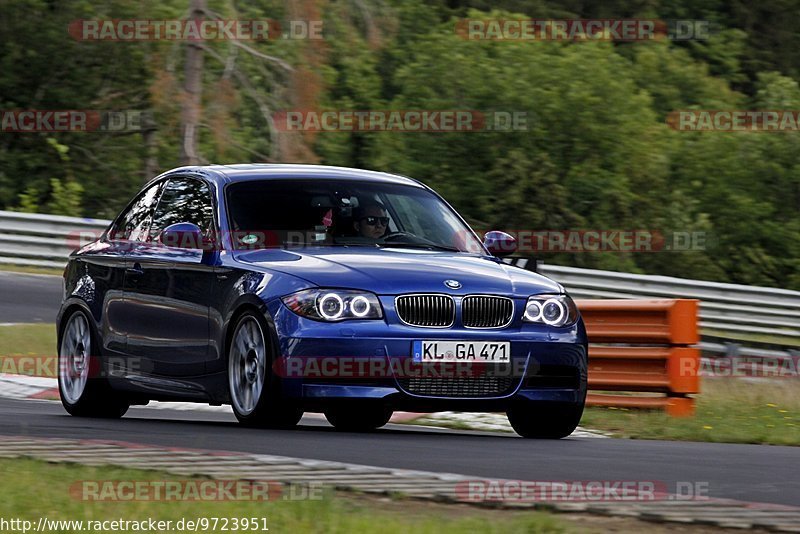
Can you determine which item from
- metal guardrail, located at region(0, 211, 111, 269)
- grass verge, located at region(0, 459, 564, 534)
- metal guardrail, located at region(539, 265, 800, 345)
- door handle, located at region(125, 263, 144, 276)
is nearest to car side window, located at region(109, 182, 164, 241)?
door handle, located at region(125, 263, 144, 276)

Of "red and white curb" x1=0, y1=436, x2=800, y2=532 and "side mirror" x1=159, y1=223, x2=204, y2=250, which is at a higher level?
"side mirror" x1=159, y1=223, x2=204, y2=250

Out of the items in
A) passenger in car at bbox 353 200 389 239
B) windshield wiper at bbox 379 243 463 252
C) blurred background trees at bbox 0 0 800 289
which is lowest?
windshield wiper at bbox 379 243 463 252

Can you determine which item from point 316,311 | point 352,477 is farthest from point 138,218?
point 352,477

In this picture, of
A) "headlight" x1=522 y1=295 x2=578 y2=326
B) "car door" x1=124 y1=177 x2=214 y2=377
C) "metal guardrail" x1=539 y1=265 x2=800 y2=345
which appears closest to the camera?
"headlight" x1=522 y1=295 x2=578 y2=326

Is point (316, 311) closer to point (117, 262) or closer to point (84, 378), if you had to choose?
point (117, 262)

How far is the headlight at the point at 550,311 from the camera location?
363 inches

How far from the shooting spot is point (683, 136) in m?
49.0

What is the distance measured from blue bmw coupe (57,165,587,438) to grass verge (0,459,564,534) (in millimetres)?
2695

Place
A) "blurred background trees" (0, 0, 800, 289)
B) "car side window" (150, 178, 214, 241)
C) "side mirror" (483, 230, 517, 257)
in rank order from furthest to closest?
1. "blurred background trees" (0, 0, 800, 289)
2. "side mirror" (483, 230, 517, 257)
3. "car side window" (150, 178, 214, 241)

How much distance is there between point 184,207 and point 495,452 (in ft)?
10.8

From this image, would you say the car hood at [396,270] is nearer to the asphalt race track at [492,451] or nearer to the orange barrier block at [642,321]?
the asphalt race track at [492,451]

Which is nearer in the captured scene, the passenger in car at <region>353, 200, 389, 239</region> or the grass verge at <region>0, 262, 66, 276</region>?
the passenger in car at <region>353, 200, 389, 239</region>

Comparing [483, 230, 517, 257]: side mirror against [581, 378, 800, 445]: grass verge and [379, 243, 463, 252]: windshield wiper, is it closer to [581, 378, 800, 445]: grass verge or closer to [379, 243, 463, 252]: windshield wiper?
[379, 243, 463, 252]: windshield wiper

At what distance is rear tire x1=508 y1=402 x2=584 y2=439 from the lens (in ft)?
31.2
